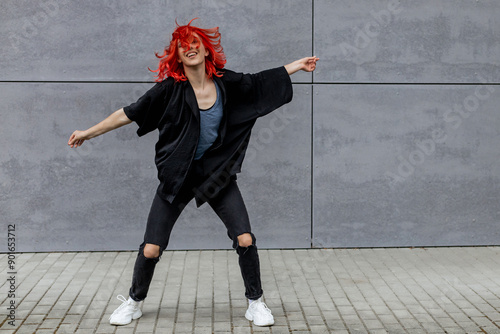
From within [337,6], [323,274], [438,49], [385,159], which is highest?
[337,6]

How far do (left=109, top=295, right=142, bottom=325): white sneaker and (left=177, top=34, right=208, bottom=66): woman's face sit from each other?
170cm

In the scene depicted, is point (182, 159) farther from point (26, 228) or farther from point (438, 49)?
point (438, 49)

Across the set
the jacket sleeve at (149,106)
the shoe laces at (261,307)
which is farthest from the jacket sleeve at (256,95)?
the shoe laces at (261,307)

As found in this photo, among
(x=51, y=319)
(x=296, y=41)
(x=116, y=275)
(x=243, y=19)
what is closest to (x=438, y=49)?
(x=296, y=41)

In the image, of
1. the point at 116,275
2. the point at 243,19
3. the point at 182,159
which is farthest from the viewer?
the point at 243,19

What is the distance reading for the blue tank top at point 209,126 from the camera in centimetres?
437

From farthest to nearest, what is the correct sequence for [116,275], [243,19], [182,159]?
[243,19] < [116,275] < [182,159]

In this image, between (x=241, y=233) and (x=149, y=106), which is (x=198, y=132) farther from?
(x=241, y=233)

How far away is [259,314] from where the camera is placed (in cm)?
443

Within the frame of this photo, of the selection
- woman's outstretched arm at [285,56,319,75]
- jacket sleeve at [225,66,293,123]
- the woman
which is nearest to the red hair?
the woman

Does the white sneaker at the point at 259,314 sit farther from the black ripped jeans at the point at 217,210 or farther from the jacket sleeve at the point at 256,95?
the jacket sleeve at the point at 256,95

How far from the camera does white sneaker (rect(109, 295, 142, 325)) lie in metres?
4.45

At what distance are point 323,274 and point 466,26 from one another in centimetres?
295

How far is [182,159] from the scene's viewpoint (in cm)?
435
